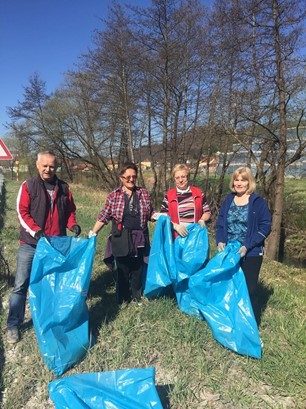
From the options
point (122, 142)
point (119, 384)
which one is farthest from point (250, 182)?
point (122, 142)

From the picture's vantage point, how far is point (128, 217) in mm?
3637

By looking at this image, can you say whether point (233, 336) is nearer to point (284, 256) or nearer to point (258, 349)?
point (258, 349)

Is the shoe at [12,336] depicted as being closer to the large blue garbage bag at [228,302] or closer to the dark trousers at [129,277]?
the dark trousers at [129,277]

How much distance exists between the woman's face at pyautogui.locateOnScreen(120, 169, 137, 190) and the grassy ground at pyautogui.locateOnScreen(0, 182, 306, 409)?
47.9 inches

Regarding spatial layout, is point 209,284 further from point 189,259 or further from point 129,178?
point 129,178

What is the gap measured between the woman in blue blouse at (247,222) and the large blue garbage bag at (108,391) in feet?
4.62

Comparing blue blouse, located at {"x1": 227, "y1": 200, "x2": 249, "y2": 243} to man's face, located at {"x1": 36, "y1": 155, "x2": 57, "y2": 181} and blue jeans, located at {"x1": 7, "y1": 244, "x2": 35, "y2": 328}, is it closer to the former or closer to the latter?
man's face, located at {"x1": 36, "y1": 155, "x2": 57, "y2": 181}

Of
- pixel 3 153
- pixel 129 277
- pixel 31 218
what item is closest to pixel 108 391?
pixel 31 218

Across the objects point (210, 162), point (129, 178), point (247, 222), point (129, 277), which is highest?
point (129, 178)

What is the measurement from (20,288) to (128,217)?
47.1 inches

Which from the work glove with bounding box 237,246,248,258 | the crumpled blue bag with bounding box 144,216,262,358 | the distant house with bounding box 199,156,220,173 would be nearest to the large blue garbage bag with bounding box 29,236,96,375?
the crumpled blue bag with bounding box 144,216,262,358

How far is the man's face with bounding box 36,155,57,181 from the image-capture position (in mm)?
3186

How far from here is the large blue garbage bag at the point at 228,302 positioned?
9.48 ft

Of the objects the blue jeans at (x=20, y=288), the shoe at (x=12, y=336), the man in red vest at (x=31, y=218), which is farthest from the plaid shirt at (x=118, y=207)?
the shoe at (x=12, y=336)
